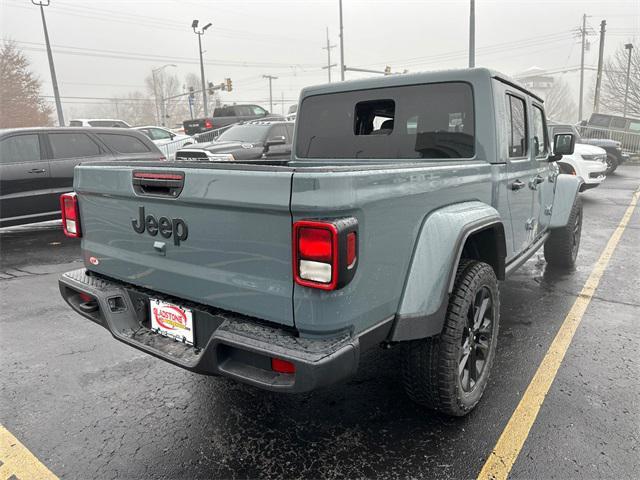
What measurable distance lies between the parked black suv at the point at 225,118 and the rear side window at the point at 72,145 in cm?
1454

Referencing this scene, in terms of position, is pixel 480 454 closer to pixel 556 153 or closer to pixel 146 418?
pixel 146 418

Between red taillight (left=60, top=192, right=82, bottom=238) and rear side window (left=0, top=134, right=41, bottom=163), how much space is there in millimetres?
4942

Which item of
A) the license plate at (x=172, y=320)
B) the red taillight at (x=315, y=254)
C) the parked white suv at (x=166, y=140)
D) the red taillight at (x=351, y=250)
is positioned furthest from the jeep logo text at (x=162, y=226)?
the parked white suv at (x=166, y=140)

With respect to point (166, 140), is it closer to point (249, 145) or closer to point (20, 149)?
point (249, 145)

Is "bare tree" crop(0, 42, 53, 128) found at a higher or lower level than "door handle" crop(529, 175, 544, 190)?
higher

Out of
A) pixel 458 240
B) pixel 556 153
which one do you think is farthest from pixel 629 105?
pixel 458 240

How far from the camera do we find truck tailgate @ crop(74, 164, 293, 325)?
1.90 metres

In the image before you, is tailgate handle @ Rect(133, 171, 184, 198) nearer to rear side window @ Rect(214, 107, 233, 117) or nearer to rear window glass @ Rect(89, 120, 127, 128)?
rear window glass @ Rect(89, 120, 127, 128)

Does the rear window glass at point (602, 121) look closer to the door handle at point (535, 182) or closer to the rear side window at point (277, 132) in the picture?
the rear side window at point (277, 132)

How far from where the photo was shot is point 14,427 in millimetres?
2619

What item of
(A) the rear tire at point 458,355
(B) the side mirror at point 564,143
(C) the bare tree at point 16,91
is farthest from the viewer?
(C) the bare tree at point 16,91

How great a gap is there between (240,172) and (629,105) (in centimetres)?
4676

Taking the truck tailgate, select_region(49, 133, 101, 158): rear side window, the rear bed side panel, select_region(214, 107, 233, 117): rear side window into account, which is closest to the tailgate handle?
the truck tailgate

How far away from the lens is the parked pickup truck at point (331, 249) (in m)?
1.85
